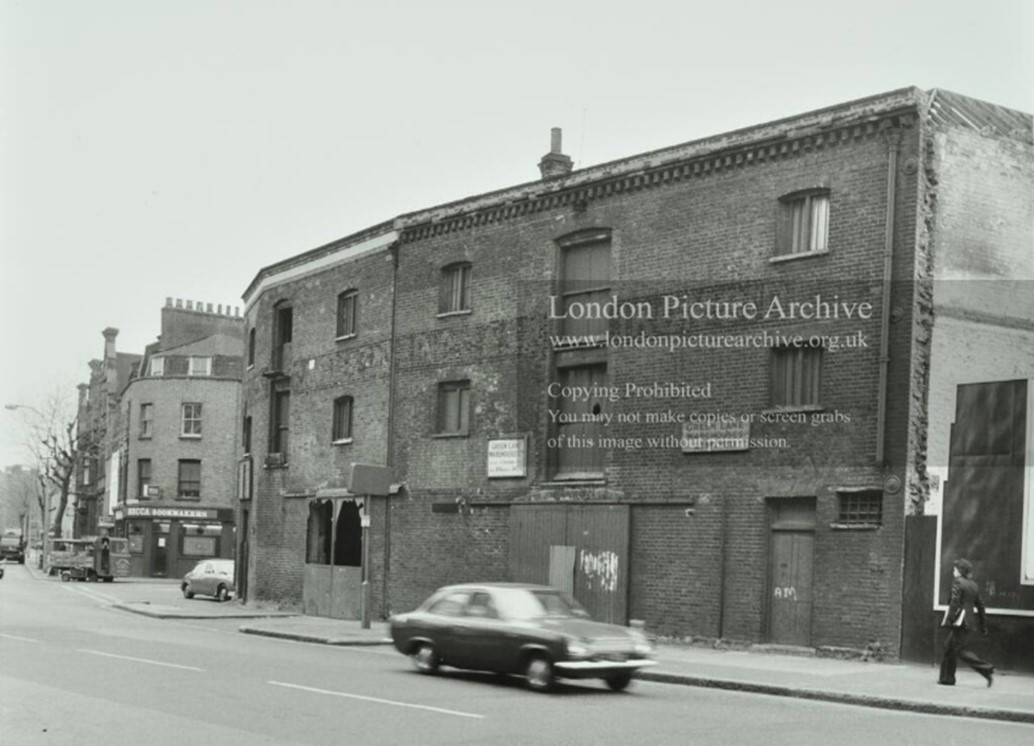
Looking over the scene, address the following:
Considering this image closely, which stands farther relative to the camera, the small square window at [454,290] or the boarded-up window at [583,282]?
the small square window at [454,290]

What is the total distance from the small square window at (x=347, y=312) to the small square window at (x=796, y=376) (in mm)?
13663

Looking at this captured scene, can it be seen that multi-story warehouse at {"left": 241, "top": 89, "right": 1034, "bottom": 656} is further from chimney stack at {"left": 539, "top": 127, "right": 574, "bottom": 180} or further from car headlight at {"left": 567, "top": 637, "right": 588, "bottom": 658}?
car headlight at {"left": 567, "top": 637, "right": 588, "bottom": 658}

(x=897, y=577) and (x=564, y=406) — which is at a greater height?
(x=564, y=406)

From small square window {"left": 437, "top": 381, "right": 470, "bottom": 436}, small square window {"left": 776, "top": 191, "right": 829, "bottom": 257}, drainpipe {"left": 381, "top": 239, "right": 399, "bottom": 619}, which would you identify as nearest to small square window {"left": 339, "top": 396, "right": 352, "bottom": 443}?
drainpipe {"left": 381, "top": 239, "right": 399, "bottom": 619}

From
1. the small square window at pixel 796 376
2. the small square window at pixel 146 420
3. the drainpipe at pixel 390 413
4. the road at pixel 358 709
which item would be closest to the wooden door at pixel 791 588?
the small square window at pixel 796 376

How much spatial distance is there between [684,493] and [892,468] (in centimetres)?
447

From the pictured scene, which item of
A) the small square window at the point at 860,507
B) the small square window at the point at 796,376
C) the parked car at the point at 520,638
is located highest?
the small square window at the point at 796,376

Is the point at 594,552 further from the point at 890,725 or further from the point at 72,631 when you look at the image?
the point at 890,725

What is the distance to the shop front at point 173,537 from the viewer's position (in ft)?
211

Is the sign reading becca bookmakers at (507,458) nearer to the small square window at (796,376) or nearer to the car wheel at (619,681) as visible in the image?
the small square window at (796,376)

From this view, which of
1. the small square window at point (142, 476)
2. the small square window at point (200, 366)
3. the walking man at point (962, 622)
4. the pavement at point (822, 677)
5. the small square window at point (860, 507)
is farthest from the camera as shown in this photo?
the small square window at point (200, 366)

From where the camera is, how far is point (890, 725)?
13.7 meters

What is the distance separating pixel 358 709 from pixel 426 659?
14.6ft

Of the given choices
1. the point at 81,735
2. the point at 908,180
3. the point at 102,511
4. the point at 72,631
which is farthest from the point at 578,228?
the point at 102,511
